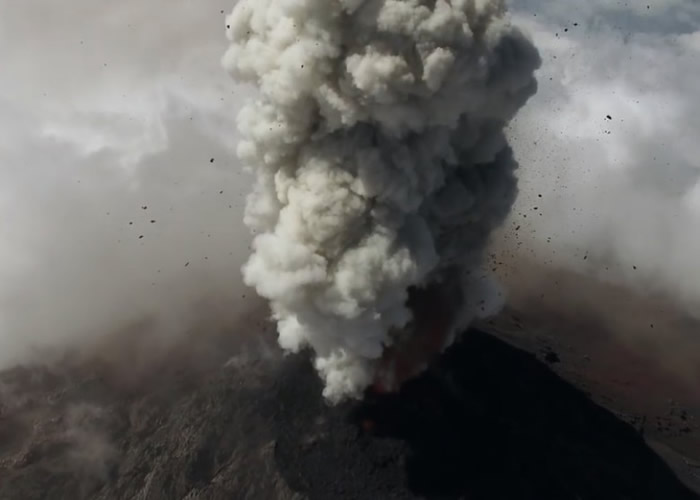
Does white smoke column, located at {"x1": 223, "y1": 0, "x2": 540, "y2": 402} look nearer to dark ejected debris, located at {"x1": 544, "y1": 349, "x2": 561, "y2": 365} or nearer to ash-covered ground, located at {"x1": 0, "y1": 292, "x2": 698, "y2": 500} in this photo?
ash-covered ground, located at {"x1": 0, "y1": 292, "x2": 698, "y2": 500}

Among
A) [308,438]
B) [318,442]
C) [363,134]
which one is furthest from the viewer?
[308,438]

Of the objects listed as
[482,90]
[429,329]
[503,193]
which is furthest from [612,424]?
[482,90]

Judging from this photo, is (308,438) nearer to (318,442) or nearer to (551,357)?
(318,442)

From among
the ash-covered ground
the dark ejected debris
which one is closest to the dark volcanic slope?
the ash-covered ground

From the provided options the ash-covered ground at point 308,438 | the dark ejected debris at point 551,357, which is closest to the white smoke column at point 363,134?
the ash-covered ground at point 308,438

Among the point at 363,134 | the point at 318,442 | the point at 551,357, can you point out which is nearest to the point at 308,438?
the point at 318,442

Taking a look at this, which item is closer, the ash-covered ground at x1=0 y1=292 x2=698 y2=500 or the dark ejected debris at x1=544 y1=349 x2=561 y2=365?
the ash-covered ground at x1=0 y1=292 x2=698 y2=500

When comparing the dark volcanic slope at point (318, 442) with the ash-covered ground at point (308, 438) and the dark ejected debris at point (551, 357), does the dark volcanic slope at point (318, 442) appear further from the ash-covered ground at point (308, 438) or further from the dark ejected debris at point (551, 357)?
the dark ejected debris at point (551, 357)
